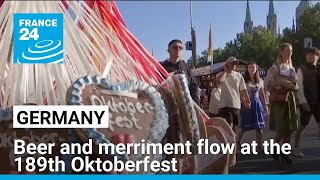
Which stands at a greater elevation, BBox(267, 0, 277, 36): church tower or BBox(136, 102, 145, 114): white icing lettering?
BBox(267, 0, 277, 36): church tower

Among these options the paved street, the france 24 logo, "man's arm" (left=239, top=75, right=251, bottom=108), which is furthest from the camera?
"man's arm" (left=239, top=75, right=251, bottom=108)

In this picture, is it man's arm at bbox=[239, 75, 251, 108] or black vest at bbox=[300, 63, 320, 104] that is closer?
black vest at bbox=[300, 63, 320, 104]

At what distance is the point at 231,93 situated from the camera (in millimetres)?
2943

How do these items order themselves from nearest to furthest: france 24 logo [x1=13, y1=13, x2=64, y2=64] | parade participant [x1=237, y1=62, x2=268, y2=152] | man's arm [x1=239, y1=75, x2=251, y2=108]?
france 24 logo [x1=13, y1=13, x2=64, y2=64], parade participant [x1=237, y1=62, x2=268, y2=152], man's arm [x1=239, y1=75, x2=251, y2=108]

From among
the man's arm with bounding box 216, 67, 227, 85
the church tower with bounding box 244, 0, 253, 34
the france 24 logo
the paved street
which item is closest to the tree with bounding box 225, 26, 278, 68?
the church tower with bounding box 244, 0, 253, 34

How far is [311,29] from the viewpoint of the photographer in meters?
2.76

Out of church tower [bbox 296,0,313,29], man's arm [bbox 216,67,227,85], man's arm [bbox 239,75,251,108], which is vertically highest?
church tower [bbox 296,0,313,29]

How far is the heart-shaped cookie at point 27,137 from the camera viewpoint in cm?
262

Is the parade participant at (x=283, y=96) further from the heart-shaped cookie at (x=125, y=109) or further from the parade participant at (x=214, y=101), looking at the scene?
the heart-shaped cookie at (x=125, y=109)

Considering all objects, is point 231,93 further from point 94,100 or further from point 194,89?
point 94,100

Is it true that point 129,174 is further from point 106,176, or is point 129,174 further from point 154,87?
point 154,87

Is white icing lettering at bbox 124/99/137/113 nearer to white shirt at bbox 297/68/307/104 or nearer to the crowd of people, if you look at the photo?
the crowd of people

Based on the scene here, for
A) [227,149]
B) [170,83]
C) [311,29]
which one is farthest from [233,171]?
[311,29]

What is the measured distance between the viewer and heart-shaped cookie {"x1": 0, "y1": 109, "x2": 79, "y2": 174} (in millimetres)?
2615
